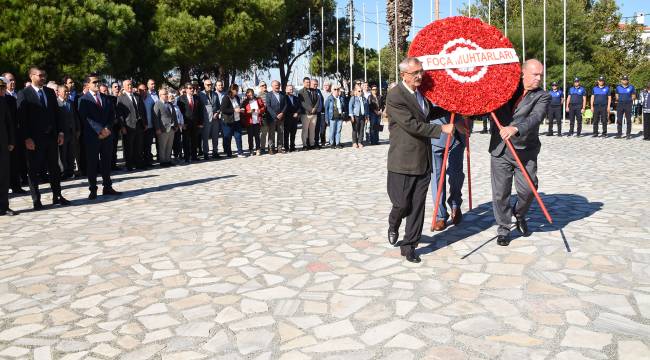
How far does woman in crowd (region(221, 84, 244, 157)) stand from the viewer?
51.3ft

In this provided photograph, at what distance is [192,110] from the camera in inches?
587

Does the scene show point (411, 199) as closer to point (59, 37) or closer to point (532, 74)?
point (532, 74)

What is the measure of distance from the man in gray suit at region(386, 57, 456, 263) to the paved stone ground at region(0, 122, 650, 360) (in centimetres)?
44

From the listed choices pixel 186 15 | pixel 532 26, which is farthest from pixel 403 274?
pixel 532 26

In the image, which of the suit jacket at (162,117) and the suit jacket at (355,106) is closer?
the suit jacket at (162,117)

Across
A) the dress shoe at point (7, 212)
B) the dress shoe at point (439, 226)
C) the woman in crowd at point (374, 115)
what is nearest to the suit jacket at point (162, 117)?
the dress shoe at point (7, 212)

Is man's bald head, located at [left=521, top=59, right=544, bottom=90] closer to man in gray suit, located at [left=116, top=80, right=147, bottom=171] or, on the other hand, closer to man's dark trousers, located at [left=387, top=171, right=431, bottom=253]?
man's dark trousers, located at [left=387, top=171, right=431, bottom=253]

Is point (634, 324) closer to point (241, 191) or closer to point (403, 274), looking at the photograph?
point (403, 274)

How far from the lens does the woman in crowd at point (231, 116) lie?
51.3 feet

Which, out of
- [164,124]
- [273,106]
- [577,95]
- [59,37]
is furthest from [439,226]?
[59,37]

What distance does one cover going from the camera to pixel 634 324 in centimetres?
395

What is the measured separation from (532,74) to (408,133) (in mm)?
1518

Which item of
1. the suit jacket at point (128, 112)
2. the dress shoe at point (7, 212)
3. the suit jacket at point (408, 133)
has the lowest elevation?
the dress shoe at point (7, 212)

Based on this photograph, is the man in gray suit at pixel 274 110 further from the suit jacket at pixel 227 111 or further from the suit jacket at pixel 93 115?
the suit jacket at pixel 93 115
